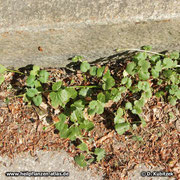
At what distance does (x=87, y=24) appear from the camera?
150cm

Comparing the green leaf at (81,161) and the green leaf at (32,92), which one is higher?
the green leaf at (32,92)

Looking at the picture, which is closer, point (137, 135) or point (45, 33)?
point (45, 33)

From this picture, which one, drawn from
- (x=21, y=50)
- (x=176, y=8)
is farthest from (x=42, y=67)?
(x=176, y=8)

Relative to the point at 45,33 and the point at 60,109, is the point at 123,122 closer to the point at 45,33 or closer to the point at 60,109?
the point at 60,109

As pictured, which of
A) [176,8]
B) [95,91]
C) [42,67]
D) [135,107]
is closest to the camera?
[176,8]

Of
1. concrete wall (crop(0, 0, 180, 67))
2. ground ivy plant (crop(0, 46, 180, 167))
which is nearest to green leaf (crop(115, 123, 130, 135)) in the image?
ground ivy plant (crop(0, 46, 180, 167))

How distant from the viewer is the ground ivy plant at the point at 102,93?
1.72 metres

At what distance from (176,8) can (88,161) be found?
4.96 feet

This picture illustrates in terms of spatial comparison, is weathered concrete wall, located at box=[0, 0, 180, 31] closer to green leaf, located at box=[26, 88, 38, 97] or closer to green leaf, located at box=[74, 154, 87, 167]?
green leaf, located at box=[26, 88, 38, 97]

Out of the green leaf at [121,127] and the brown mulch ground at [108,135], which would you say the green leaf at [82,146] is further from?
the green leaf at [121,127]

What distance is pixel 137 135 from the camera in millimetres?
1968

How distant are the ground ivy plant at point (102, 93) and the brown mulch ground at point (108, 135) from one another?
0.08 metres

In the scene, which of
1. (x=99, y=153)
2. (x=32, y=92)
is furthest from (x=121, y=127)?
(x=32, y=92)

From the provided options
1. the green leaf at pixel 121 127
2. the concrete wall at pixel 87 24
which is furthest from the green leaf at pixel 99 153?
the concrete wall at pixel 87 24
